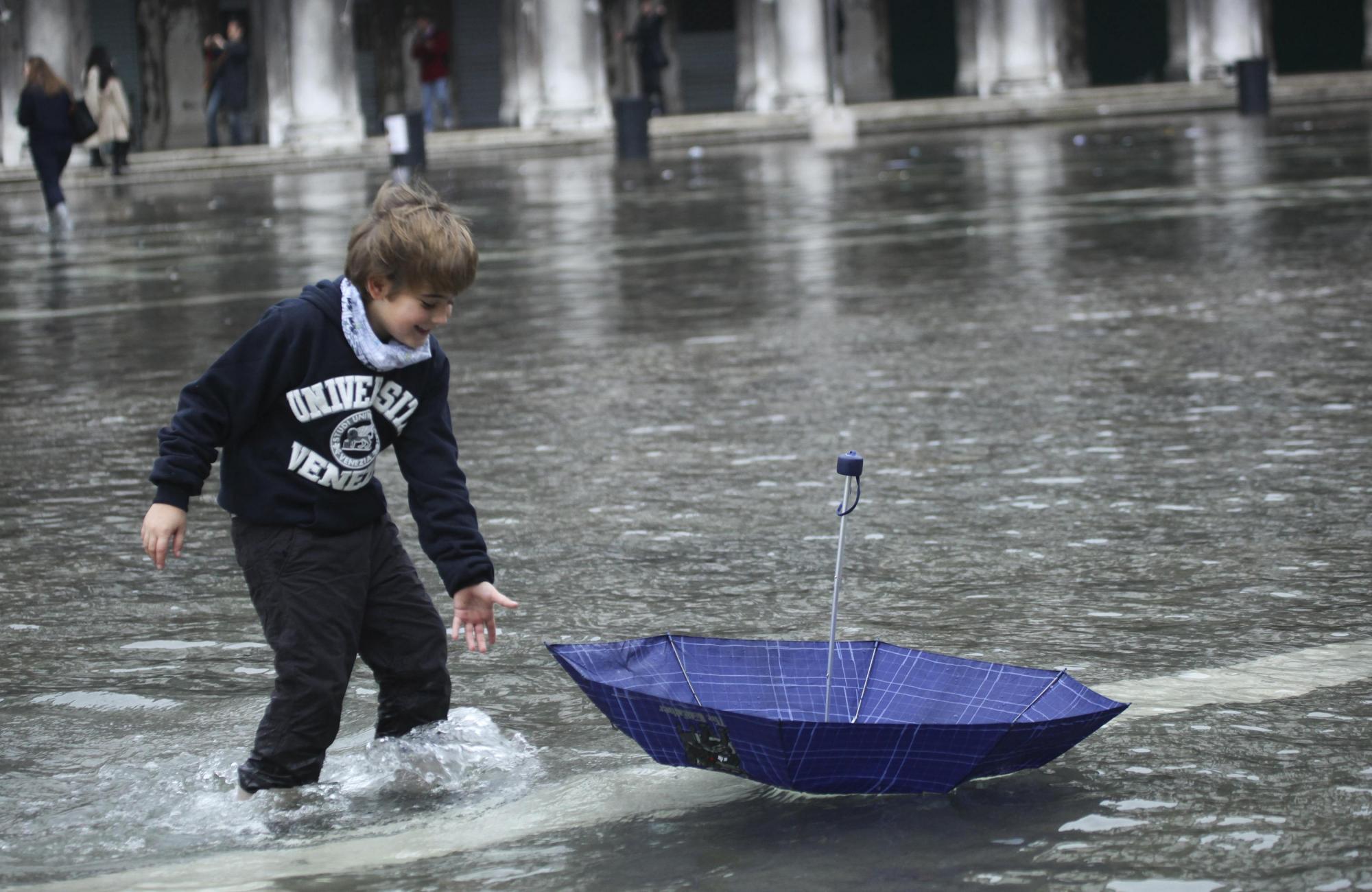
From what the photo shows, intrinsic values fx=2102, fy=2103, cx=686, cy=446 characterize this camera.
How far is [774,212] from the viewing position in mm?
17344

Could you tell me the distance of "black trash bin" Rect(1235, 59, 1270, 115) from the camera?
107 ft

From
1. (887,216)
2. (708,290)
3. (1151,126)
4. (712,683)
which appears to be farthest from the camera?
(1151,126)

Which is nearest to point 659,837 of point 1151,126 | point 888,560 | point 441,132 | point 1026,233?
point 888,560

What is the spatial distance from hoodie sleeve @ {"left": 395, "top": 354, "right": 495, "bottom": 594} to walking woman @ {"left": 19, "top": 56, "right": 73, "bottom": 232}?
17.4m

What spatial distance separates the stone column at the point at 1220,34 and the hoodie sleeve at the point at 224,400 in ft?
125

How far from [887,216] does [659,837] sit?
1327cm

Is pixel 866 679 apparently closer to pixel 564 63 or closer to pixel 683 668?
pixel 683 668

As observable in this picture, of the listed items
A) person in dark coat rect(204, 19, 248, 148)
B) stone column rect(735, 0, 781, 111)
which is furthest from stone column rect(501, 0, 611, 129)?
person in dark coat rect(204, 19, 248, 148)

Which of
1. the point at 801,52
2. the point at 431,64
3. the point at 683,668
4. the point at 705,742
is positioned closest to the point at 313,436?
the point at 683,668

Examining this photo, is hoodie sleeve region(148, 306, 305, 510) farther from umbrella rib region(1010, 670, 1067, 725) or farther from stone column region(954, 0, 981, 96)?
stone column region(954, 0, 981, 96)

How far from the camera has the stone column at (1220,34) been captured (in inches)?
1564

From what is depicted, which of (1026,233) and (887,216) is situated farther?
(887,216)

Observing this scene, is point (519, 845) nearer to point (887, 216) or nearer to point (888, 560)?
point (888, 560)

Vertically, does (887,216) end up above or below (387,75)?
below
